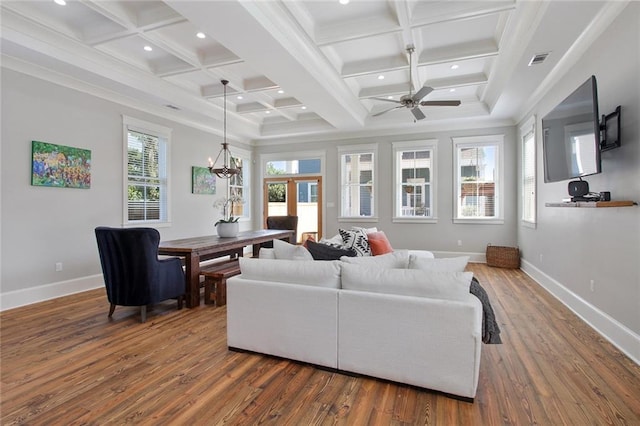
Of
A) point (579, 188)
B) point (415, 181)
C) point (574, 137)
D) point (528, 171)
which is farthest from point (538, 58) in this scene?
point (415, 181)

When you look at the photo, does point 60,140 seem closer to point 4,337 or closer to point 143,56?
point 143,56

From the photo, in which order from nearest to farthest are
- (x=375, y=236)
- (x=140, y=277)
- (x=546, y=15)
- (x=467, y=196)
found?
(x=546, y=15), (x=140, y=277), (x=375, y=236), (x=467, y=196)

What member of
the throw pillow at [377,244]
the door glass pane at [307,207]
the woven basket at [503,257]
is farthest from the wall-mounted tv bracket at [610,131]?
the door glass pane at [307,207]

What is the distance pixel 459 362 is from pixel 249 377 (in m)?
1.42

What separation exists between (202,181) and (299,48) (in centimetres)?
393

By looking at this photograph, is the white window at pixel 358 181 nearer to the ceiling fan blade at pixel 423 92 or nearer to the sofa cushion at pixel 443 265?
the ceiling fan blade at pixel 423 92

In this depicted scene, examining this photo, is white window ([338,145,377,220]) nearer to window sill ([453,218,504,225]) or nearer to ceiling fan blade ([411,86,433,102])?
window sill ([453,218,504,225])

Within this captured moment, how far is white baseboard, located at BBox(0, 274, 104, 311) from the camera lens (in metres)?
3.82

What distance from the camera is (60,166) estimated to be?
431 cm

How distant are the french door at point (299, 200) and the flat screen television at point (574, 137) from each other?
5.13 m

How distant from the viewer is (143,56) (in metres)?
4.44

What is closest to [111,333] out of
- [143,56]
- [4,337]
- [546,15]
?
A: [4,337]

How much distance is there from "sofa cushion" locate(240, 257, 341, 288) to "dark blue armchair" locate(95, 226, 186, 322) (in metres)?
1.32

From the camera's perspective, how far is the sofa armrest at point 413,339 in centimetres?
196
